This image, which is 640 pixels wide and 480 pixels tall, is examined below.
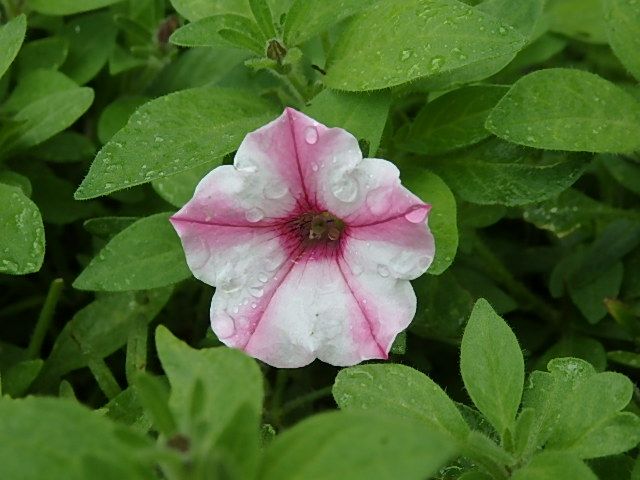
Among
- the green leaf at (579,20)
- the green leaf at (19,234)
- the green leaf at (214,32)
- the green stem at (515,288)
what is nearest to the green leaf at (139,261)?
the green leaf at (19,234)

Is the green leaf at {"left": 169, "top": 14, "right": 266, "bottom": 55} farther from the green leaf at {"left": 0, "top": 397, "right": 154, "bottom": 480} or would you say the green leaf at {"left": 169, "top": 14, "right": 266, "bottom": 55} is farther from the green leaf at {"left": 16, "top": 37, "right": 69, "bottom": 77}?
the green leaf at {"left": 0, "top": 397, "right": 154, "bottom": 480}

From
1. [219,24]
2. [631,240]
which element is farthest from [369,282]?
[631,240]

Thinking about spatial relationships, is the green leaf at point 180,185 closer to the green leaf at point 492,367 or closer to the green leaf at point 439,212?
the green leaf at point 439,212

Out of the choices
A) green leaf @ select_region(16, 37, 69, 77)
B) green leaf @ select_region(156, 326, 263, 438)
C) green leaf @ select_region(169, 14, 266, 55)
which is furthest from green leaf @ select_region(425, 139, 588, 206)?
green leaf @ select_region(16, 37, 69, 77)

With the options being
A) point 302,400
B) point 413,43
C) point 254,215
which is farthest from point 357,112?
point 302,400

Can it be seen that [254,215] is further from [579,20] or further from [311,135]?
[579,20]
